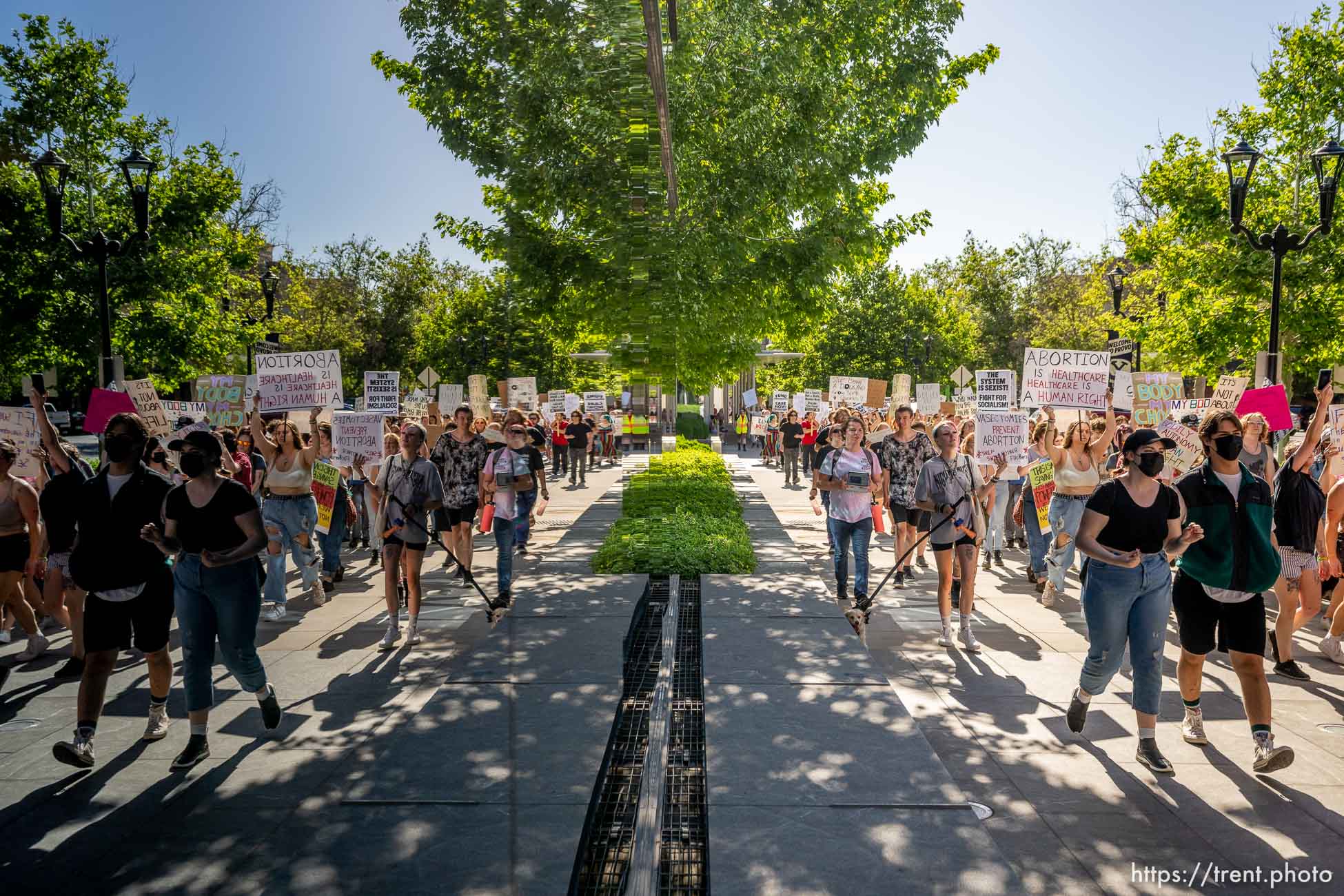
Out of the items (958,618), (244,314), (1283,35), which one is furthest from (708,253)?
(244,314)

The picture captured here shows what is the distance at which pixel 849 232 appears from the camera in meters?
17.1

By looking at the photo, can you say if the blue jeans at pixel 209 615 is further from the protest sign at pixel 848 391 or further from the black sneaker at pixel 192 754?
the protest sign at pixel 848 391

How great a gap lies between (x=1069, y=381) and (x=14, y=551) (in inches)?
437

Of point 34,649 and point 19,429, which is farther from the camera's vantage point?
point 19,429

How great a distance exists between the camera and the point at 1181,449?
894 cm

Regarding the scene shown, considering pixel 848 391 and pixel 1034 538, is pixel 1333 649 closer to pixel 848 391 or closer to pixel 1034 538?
pixel 1034 538

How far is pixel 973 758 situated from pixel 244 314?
32022 mm

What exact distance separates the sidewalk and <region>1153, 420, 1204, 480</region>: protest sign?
1.69 metres

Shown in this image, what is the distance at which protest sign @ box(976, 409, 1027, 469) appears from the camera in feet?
36.0

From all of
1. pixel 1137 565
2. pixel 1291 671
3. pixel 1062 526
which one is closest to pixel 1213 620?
pixel 1137 565

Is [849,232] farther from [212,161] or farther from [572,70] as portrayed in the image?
[212,161]

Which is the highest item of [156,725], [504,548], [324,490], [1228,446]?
[1228,446]

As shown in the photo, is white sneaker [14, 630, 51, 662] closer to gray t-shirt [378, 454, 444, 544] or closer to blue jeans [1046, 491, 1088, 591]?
gray t-shirt [378, 454, 444, 544]

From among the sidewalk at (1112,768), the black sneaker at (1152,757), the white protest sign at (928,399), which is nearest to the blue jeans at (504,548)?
the sidewalk at (1112,768)
